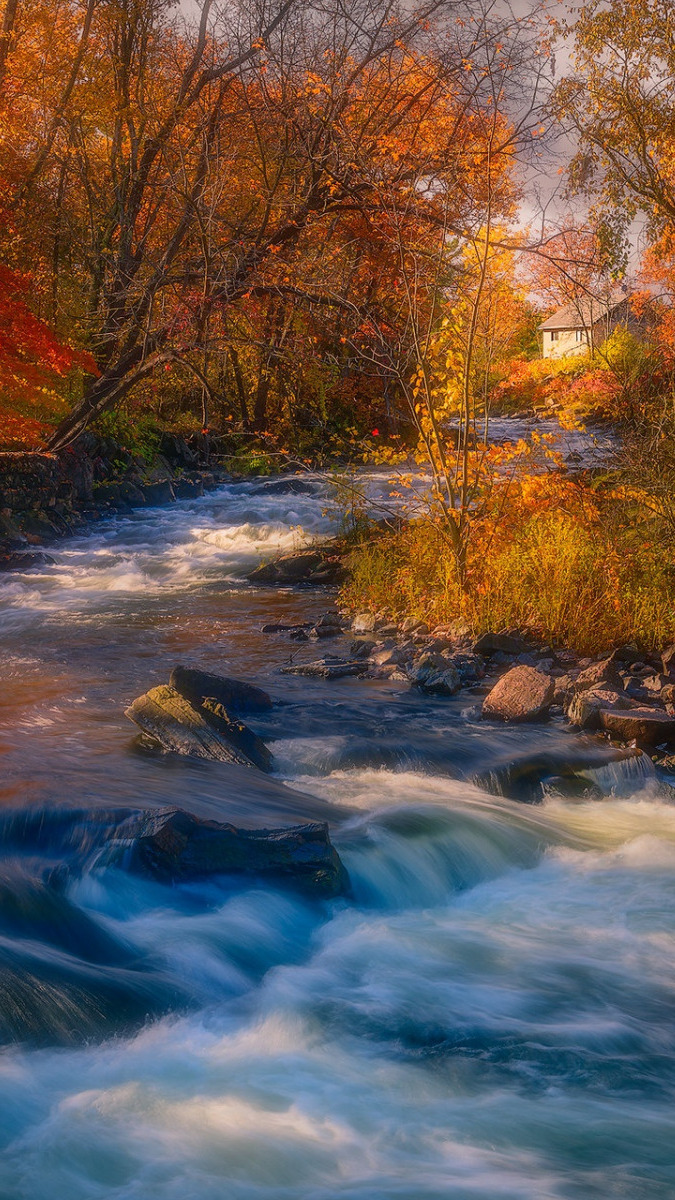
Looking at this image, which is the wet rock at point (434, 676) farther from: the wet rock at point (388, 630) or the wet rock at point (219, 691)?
the wet rock at point (219, 691)

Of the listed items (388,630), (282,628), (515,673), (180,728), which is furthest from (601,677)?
(282,628)

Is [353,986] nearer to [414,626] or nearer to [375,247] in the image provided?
[414,626]

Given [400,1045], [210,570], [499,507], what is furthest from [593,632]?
[210,570]

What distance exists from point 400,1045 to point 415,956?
81 centimetres

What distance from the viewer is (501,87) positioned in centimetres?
1113

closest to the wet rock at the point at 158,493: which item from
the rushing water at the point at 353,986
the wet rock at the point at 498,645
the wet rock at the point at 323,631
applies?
the wet rock at the point at 323,631

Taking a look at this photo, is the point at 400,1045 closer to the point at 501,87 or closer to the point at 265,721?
the point at 265,721

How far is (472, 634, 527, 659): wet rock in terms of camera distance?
9891 mm

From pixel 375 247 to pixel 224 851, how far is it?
12536mm

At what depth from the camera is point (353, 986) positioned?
16.2 feet

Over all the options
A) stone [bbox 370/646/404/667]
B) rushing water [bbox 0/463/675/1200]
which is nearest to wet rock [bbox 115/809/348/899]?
rushing water [bbox 0/463/675/1200]

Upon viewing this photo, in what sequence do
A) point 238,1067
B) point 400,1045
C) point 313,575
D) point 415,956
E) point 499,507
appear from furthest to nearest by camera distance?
1. point 313,575
2. point 499,507
3. point 415,956
4. point 400,1045
5. point 238,1067

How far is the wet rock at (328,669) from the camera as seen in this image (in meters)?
9.65

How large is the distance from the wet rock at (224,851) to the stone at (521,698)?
120 inches
